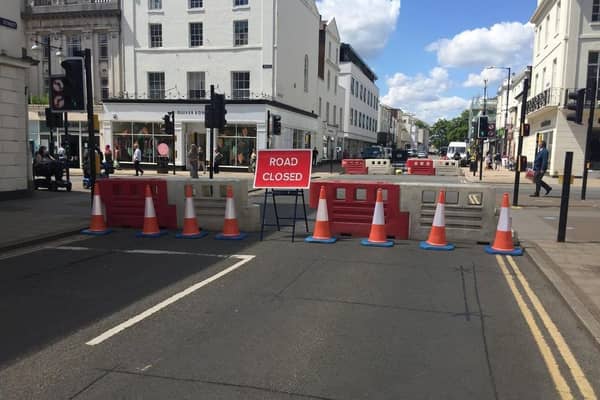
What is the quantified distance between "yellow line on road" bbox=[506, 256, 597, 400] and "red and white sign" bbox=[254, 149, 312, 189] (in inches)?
177

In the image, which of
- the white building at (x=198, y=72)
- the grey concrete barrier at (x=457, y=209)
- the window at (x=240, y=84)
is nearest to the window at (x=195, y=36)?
the white building at (x=198, y=72)

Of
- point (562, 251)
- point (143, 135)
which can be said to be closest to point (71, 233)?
point (562, 251)

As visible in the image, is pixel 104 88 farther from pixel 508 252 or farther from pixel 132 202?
pixel 508 252

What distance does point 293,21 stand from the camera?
38.6 meters

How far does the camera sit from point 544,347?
4.49m

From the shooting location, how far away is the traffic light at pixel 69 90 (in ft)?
39.1

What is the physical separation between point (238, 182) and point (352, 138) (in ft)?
194

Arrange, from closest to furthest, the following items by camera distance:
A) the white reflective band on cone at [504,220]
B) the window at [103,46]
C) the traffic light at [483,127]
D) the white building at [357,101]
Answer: the white reflective band on cone at [504,220]
the traffic light at [483,127]
the window at [103,46]
the white building at [357,101]

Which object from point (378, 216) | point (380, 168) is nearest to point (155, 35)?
point (380, 168)

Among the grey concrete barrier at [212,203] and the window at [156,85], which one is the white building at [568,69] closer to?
the grey concrete barrier at [212,203]

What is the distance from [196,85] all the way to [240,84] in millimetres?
3262

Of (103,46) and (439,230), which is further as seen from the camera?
(103,46)

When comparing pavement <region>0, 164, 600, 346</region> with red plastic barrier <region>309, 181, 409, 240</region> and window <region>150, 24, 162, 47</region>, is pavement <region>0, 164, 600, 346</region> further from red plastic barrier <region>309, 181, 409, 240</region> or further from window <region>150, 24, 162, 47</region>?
window <region>150, 24, 162, 47</region>

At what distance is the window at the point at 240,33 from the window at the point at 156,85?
594 cm
